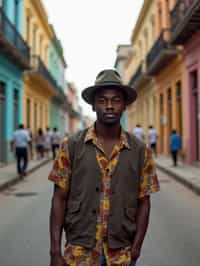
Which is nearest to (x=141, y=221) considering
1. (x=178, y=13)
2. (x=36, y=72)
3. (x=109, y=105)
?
(x=109, y=105)

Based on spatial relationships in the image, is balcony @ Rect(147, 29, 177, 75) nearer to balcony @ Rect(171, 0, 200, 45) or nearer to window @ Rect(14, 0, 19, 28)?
balcony @ Rect(171, 0, 200, 45)

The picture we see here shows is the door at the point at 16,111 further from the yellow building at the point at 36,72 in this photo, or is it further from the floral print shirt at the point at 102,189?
the floral print shirt at the point at 102,189

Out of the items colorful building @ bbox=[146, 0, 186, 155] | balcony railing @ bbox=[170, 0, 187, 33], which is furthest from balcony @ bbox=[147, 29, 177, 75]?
balcony railing @ bbox=[170, 0, 187, 33]

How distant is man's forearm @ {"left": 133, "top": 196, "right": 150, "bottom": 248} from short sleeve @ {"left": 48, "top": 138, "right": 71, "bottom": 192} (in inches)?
A: 15.8

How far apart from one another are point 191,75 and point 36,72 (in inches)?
391

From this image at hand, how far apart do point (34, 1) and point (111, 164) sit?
25.5 metres

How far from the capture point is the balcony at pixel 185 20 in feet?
47.0

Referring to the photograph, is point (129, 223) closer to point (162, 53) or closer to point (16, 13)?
point (162, 53)

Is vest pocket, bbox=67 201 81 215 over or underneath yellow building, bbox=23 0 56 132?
underneath

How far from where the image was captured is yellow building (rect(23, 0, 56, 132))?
81.2 ft

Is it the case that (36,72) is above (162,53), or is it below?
below

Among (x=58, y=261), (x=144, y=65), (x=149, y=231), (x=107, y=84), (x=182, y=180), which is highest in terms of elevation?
(x=144, y=65)

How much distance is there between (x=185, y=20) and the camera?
15.2 metres

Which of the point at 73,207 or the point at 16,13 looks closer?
the point at 73,207
